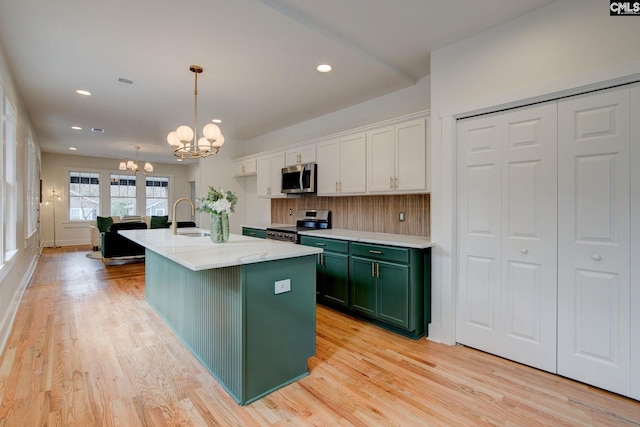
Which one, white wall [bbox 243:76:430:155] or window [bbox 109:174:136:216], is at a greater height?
white wall [bbox 243:76:430:155]

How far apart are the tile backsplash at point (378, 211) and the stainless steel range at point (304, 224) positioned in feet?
0.29

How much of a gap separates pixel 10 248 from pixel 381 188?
427 cm

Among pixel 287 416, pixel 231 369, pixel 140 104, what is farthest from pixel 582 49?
pixel 140 104

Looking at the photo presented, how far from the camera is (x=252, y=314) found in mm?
1950

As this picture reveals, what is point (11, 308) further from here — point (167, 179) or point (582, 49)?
point (167, 179)

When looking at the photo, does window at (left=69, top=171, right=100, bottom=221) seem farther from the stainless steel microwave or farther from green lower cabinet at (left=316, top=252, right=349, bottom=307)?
green lower cabinet at (left=316, top=252, right=349, bottom=307)

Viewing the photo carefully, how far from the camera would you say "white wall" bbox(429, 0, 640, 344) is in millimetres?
1979

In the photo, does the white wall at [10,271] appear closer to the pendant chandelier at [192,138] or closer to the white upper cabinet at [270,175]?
the pendant chandelier at [192,138]

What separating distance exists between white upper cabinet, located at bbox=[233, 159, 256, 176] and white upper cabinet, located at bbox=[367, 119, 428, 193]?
9.16ft

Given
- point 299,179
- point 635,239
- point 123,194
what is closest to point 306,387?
point 635,239

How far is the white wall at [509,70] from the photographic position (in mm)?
1979

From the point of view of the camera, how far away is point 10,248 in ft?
11.4

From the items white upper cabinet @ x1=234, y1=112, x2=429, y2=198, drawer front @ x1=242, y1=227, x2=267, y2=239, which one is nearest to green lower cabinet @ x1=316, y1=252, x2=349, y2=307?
white upper cabinet @ x1=234, y1=112, x2=429, y2=198

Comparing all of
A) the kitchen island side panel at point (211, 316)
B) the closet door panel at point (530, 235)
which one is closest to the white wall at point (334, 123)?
the closet door panel at point (530, 235)
